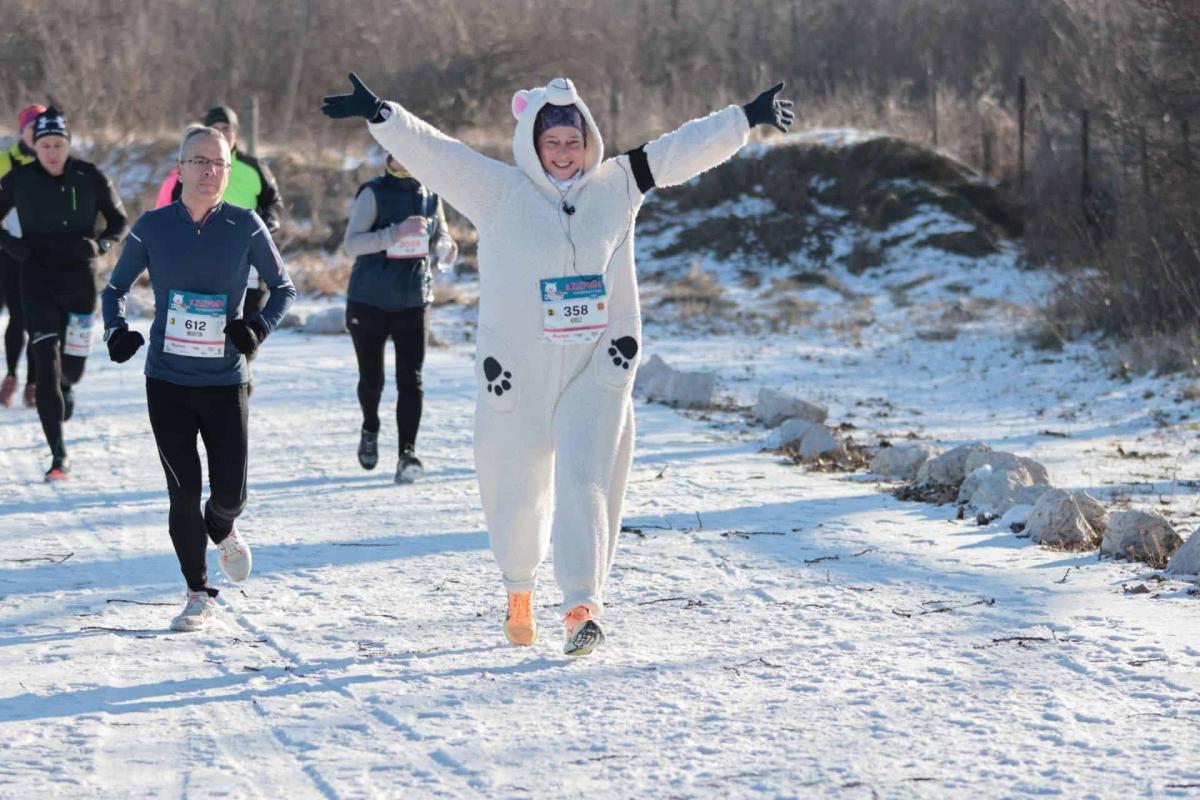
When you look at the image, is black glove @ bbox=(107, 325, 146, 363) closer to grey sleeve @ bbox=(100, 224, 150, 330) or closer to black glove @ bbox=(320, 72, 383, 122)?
grey sleeve @ bbox=(100, 224, 150, 330)

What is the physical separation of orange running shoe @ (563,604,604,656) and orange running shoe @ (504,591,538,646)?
24 cm

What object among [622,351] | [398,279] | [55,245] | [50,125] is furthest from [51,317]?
[622,351]

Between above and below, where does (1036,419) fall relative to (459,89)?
below

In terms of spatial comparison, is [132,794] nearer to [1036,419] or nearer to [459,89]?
[1036,419]

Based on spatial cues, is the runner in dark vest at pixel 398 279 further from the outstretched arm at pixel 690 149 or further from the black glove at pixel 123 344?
the outstretched arm at pixel 690 149

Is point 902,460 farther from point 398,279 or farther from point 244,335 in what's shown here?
point 244,335

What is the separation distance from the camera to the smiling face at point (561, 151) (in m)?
5.53

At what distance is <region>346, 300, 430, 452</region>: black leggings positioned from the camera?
8969mm

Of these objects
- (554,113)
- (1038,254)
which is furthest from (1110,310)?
(554,113)

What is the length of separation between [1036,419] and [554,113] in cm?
832

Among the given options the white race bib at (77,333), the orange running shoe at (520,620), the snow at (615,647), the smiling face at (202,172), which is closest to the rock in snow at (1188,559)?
the snow at (615,647)

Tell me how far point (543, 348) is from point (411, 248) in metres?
3.51

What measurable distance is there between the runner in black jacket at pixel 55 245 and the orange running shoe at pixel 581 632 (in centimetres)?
455

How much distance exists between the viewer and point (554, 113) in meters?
5.55
